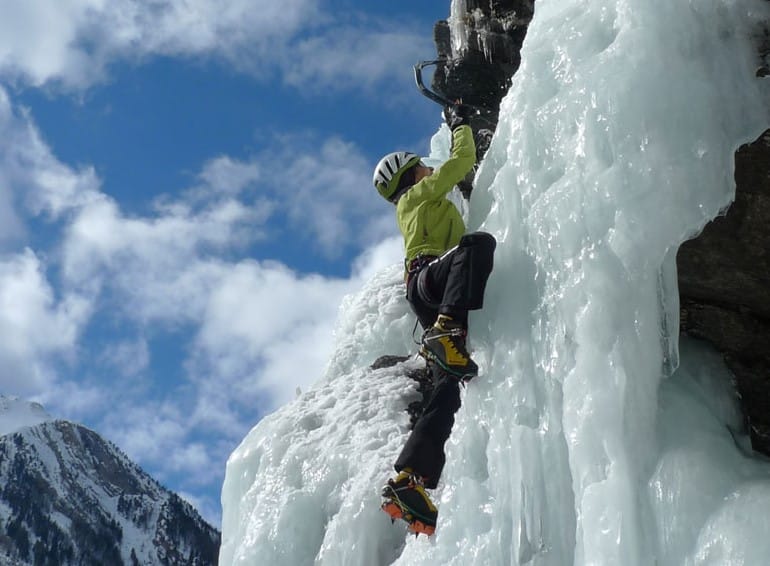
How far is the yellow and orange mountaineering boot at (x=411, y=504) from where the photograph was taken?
16.4 feet

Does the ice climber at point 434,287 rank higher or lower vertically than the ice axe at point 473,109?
lower

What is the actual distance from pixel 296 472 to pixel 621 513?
11.3 feet

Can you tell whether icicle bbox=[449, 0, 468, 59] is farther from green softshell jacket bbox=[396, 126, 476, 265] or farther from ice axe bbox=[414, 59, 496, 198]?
green softshell jacket bbox=[396, 126, 476, 265]

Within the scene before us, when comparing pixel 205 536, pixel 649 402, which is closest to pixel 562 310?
pixel 649 402

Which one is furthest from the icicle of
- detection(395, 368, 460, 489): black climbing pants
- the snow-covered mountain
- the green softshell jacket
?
the snow-covered mountain

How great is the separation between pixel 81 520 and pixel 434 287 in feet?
571

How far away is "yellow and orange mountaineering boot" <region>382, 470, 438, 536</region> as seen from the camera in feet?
16.4

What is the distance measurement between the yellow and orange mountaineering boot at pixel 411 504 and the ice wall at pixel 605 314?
5.3 inches

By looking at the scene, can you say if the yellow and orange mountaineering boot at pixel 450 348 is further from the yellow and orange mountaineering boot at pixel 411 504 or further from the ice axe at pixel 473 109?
the ice axe at pixel 473 109

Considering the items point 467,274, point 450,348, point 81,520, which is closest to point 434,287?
point 467,274

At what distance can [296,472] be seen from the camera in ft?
22.6

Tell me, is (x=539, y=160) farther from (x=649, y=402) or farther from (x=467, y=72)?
(x=467, y=72)

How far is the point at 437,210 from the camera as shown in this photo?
5.79m

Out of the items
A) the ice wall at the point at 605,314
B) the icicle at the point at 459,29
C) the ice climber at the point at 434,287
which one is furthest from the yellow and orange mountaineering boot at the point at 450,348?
the icicle at the point at 459,29
